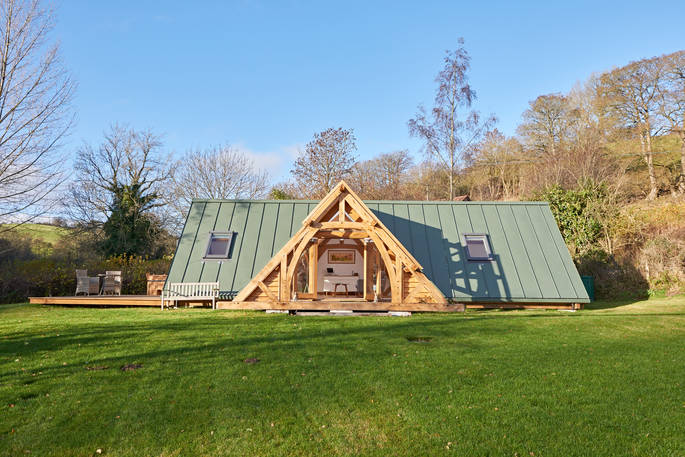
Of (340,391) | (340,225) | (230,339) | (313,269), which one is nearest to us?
(340,391)

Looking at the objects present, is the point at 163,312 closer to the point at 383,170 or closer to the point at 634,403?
the point at 634,403

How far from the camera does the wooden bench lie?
1359cm

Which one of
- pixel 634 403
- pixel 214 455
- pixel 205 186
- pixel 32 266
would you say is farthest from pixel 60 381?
pixel 205 186

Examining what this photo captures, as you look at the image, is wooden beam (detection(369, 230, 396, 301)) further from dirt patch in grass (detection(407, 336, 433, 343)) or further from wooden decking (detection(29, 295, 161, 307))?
wooden decking (detection(29, 295, 161, 307))

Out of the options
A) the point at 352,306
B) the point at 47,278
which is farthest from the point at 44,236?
the point at 352,306

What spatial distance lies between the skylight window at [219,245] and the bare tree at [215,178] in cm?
1609

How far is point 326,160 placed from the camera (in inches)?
1162

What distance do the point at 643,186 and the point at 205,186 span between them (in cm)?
3021

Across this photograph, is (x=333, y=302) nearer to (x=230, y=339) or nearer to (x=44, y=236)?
(x=230, y=339)

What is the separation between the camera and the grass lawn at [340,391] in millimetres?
4325

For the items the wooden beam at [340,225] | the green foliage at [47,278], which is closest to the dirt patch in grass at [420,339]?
the wooden beam at [340,225]

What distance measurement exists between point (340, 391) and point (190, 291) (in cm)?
937

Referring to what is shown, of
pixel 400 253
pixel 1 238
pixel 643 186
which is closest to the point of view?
pixel 400 253

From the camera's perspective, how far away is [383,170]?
3750 cm
